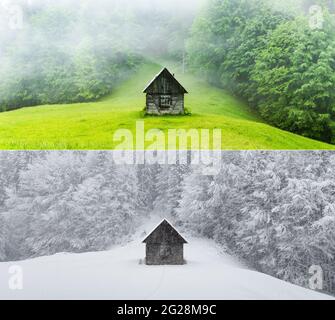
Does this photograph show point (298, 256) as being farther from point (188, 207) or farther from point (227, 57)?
point (227, 57)

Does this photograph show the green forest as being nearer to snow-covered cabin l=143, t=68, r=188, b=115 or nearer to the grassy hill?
the grassy hill

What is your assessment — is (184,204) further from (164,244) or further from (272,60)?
(272,60)

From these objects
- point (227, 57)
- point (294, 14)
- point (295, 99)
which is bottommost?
point (295, 99)

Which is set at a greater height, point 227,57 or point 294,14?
point 294,14

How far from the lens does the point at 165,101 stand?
2684 cm

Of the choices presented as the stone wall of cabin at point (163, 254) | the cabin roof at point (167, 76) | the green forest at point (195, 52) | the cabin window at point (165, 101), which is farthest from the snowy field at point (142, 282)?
the cabin roof at point (167, 76)

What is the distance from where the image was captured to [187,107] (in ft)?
94.1

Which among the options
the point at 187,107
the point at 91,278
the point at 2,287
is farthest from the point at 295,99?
the point at 2,287

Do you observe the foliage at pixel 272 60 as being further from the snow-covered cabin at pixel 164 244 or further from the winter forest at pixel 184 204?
the snow-covered cabin at pixel 164 244

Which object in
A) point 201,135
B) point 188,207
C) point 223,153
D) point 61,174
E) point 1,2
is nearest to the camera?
point 201,135

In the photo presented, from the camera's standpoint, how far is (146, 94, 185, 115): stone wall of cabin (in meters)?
26.7

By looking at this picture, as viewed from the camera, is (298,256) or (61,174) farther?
(61,174)

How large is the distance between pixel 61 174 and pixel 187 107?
16.2m

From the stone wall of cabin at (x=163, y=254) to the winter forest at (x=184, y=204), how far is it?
7423 millimetres
